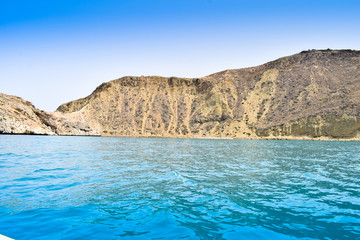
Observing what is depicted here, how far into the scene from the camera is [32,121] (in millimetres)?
81312

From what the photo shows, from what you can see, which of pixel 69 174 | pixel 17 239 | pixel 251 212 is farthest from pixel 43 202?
pixel 251 212

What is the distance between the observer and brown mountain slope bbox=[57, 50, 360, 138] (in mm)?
84062

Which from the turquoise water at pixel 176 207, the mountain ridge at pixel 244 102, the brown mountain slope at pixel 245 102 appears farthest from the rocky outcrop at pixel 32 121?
the turquoise water at pixel 176 207

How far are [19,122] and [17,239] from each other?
83.4 metres

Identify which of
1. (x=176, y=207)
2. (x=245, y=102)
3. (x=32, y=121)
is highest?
(x=245, y=102)

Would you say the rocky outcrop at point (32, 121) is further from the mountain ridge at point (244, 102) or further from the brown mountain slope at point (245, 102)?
the brown mountain slope at point (245, 102)

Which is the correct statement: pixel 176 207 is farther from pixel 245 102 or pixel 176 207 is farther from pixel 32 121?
pixel 245 102

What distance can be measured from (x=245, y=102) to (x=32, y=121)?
88.7 meters

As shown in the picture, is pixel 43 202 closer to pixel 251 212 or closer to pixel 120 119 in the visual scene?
pixel 251 212

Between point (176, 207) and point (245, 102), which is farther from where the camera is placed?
point (245, 102)

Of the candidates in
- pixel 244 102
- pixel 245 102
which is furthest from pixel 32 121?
pixel 245 102

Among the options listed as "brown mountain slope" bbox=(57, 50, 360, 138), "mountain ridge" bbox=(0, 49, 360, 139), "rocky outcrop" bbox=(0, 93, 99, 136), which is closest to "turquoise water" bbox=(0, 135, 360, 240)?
"rocky outcrop" bbox=(0, 93, 99, 136)

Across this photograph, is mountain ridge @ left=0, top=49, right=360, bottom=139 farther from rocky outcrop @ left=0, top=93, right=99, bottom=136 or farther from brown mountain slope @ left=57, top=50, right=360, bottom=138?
rocky outcrop @ left=0, top=93, right=99, bottom=136

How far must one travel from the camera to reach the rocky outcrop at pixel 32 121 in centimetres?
7225
